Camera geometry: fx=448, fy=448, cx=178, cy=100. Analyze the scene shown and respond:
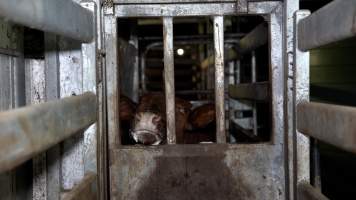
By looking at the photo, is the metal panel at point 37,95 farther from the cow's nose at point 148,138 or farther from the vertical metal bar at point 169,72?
the vertical metal bar at point 169,72

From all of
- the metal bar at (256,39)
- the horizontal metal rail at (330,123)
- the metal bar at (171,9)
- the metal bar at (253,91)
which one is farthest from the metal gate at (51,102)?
the metal bar at (256,39)

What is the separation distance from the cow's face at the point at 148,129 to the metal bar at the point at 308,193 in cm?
66

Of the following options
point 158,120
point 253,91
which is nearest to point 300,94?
point 158,120

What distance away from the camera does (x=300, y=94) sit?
5.40 feet

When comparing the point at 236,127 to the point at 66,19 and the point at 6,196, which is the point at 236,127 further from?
the point at 66,19

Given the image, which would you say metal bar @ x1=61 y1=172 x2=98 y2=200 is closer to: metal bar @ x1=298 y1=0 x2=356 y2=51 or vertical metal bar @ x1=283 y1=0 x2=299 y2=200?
vertical metal bar @ x1=283 y1=0 x2=299 y2=200

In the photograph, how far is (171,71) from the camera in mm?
1839

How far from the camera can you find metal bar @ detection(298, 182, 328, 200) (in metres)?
1.42

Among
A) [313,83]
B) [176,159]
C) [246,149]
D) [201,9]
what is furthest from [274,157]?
[313,83]

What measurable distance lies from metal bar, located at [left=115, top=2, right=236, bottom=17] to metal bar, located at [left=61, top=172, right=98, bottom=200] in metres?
0.66

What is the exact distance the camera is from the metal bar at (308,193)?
142 centimetres

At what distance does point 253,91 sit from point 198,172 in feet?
2.58

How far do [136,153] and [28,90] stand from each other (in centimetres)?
57

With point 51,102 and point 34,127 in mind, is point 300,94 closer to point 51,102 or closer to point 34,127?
point 51,102
